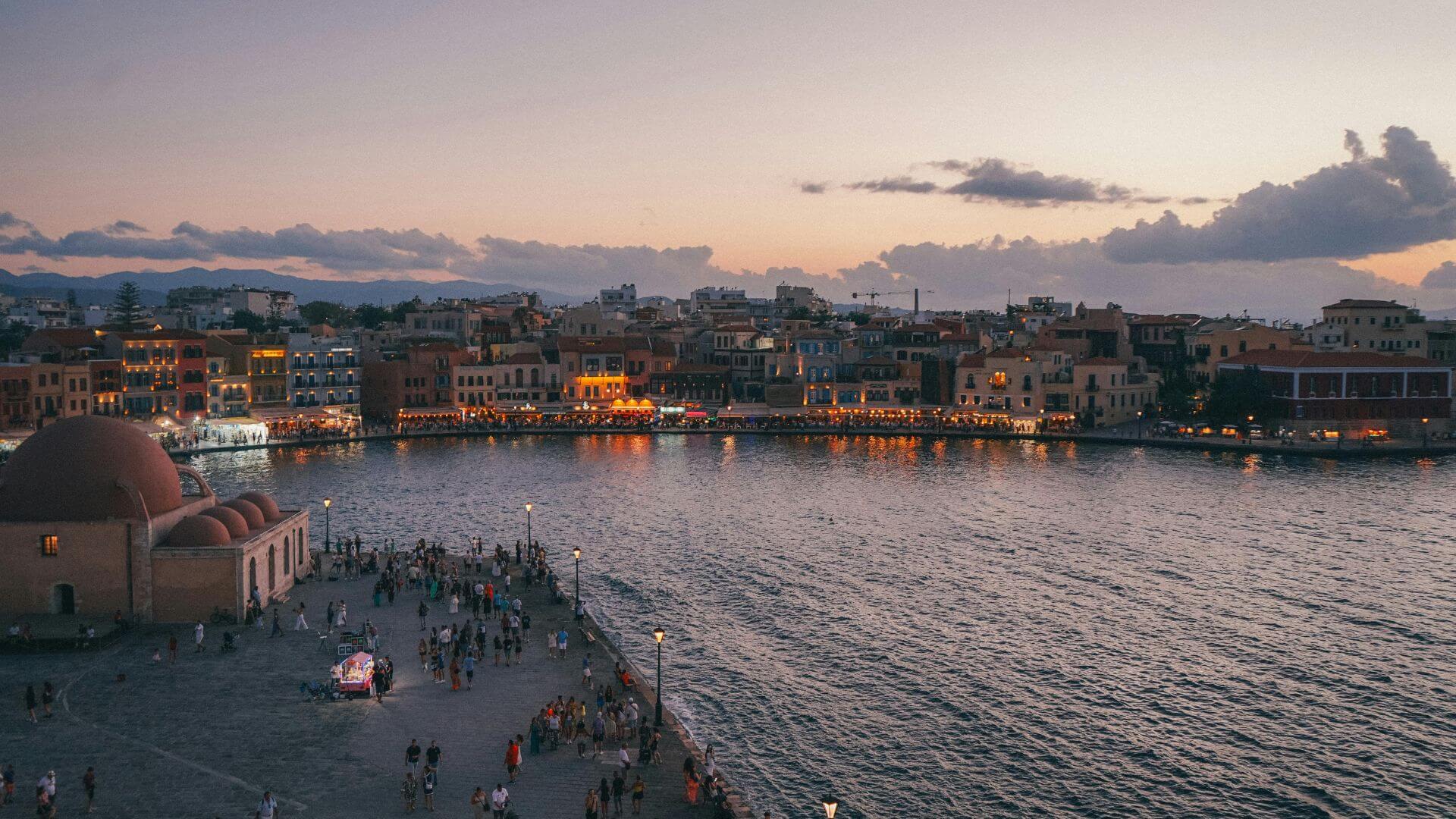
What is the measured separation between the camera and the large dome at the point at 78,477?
3572 centimetres

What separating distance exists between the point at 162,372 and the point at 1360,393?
108 metres

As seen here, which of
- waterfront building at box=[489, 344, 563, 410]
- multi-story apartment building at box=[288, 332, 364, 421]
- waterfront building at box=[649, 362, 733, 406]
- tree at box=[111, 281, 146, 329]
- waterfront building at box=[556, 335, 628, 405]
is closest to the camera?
multi-story apartment building at box=[288, 332, 364, 421]

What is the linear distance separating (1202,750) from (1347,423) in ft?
263

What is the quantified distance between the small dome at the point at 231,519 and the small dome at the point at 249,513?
2.59 ft

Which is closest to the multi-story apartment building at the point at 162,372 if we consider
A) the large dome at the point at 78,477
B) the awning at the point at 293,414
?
the awning at the point at 293,414

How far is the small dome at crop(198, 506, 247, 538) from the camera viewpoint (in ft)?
124

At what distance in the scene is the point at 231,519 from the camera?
125 ft

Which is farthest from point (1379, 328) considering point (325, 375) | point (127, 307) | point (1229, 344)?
point (127, 307)

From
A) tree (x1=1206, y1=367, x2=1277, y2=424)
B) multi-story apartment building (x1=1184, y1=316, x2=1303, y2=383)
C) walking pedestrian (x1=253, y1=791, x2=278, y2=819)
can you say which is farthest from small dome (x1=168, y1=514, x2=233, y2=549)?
multi-story apartment building (x1=1184, y1=316, x2=1303, y2=383)

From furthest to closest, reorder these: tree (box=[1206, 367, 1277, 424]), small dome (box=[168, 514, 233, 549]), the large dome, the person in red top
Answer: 1. tree (box=[1206, 367, 1277, 424])
2. small dome (box=[168, 514, 233, 549])
3. the large dome
4. the person in red top

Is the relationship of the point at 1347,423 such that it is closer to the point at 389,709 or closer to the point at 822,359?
the point at 822,359

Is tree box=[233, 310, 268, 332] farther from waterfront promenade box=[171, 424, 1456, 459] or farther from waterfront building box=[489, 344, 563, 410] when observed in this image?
waterfront promenade box=[171, 424, 1456, 459]

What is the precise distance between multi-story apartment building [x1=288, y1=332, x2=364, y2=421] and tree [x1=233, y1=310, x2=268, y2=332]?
179 ft

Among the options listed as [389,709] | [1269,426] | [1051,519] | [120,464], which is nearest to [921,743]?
[389,709]
